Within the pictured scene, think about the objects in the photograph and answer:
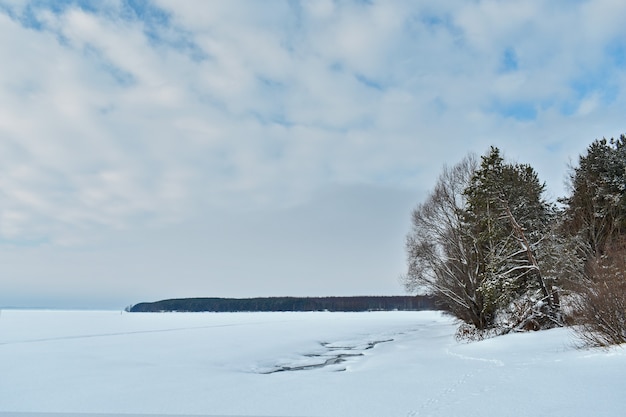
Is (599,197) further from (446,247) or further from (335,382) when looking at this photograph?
(335,382)

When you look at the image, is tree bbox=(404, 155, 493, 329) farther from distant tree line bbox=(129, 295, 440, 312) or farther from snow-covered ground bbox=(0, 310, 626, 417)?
distant tree line bbox=(129, 295, 440, 312)

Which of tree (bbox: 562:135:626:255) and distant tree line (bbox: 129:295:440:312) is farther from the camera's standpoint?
distant tree line (bbox: 129:295:440:312)

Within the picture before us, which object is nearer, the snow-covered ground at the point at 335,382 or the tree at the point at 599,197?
the snow-covered ground at the point at 335,382

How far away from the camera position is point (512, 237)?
2228 cm

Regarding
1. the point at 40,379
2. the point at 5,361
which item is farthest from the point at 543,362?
the point at 5,361

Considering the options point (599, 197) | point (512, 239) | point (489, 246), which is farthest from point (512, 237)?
point (599, 197)

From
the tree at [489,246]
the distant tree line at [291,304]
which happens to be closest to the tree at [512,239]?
the tree at [489,246]

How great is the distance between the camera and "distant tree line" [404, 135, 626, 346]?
20.8 meters

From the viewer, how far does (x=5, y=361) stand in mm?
17125

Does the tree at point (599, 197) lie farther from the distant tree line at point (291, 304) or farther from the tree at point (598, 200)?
the distant tree line at point (291, 304)

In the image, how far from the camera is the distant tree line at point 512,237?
2077 cm

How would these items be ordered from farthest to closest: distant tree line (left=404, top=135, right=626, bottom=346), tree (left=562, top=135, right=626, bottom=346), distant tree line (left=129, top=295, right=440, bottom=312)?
distant tree line (left=129, top=295, right=440, bottom=312) → tree (left=562, top=135, right=626, bottom=346) → distant tree line (left=404, top=135, right=626, bottom=346)

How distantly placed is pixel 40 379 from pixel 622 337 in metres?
16.6

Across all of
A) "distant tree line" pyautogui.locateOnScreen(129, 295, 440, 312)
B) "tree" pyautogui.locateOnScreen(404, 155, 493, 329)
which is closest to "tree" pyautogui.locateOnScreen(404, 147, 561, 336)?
"tree" pyautogui.locateOnScreen(404, 155, 493, 329)
